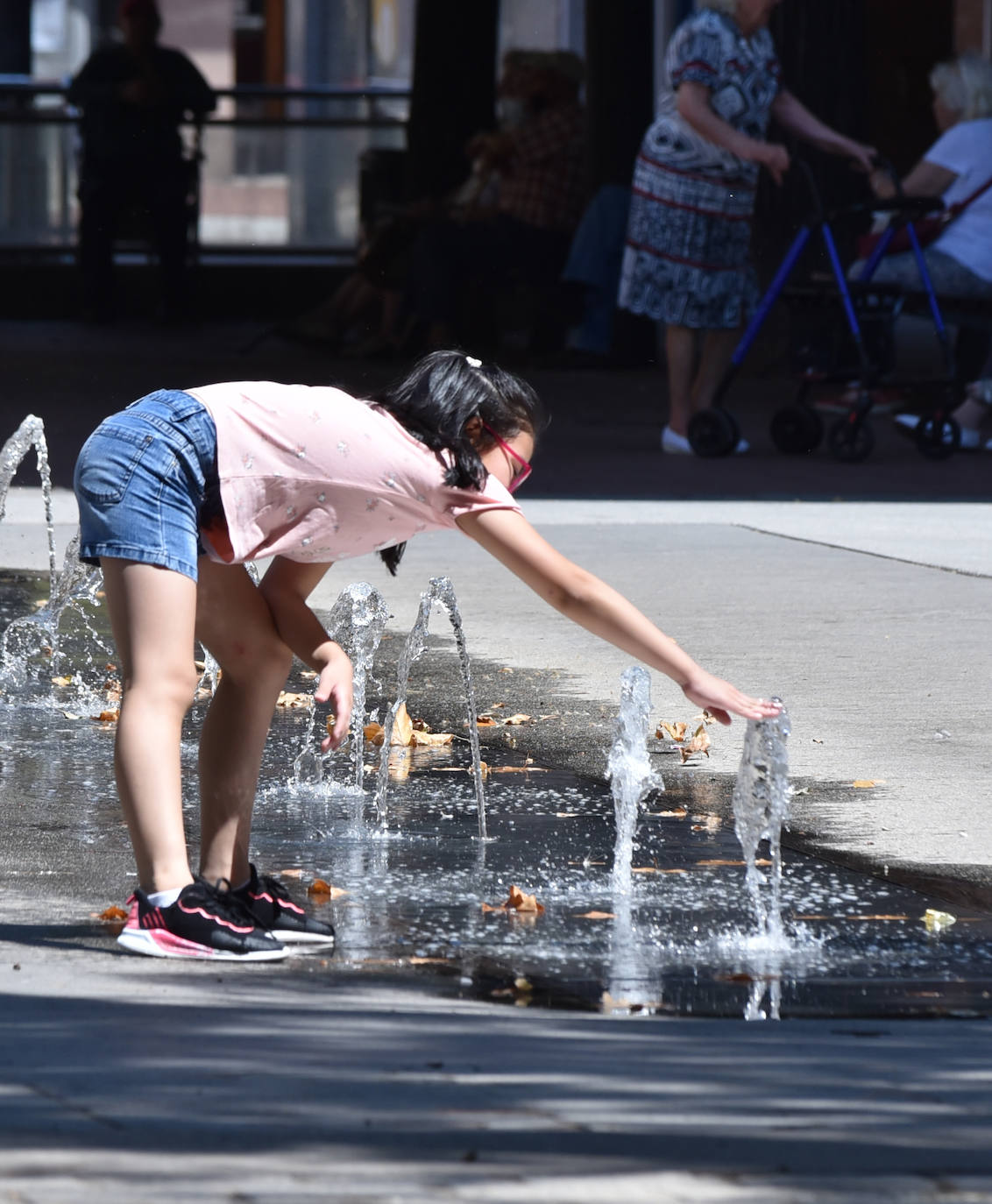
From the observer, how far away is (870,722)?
19.5 ft

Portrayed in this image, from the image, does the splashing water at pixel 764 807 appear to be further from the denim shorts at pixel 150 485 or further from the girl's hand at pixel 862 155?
the girl's hand at pixel 862 155

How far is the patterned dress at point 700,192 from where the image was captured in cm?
1111

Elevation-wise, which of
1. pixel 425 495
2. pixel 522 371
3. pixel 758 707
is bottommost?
pixel 522 371

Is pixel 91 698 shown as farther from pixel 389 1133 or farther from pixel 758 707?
pixel 389 1133

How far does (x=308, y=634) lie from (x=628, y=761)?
1029 mm

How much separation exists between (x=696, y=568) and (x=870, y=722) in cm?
254

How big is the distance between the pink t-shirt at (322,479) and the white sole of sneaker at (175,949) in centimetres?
64

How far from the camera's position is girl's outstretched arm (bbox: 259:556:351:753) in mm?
3824

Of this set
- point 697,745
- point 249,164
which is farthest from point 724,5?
point 249,164

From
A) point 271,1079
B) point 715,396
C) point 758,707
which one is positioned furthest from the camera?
point 715,396

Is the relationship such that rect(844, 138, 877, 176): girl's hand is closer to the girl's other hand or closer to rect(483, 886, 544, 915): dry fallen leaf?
the girl's other hand

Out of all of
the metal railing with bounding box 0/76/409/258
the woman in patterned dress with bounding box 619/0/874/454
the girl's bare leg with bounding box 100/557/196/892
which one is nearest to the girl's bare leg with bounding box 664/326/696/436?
the woman in patterned dress with bounding box 619/0/874/454

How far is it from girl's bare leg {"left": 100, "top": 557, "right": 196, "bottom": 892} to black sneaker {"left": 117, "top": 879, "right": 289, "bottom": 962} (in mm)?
40

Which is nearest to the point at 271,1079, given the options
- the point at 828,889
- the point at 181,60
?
the point at 828,889
